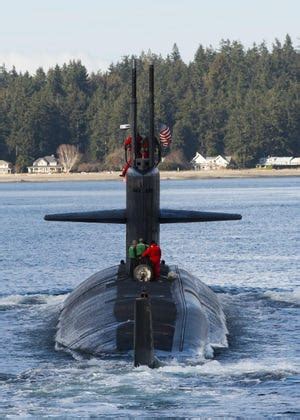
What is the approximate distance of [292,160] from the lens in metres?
188

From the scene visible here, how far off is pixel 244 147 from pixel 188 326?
15957cm

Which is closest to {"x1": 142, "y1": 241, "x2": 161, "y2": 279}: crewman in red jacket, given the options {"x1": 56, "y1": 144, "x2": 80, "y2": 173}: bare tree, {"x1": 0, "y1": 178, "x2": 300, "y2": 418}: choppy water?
{"x1": 0, "y1": 178, "x2": 300, "y2": 418}: choppy water

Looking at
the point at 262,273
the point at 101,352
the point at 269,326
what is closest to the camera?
the point at 101,352

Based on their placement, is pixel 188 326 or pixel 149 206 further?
pixel 149 206

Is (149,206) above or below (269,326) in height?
above

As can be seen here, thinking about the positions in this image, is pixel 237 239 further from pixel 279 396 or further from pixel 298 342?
pixel 279 396

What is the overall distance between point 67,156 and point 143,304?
7004 inches

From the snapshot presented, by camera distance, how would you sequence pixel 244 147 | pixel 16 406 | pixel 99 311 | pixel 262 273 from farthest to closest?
pixel 244 147 < pixel 262 273 < pixel 99 311 < pixel 16 406

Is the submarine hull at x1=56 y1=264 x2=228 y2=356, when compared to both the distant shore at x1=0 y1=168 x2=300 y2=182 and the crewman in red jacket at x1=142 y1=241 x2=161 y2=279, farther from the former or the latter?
the distant shore at x1=0 y1=168 x2=300 y2=182

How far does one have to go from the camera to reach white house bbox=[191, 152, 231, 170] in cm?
18966

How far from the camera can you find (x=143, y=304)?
68.5 feet

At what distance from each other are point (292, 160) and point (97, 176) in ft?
100

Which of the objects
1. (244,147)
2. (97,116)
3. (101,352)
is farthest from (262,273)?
(97,116)

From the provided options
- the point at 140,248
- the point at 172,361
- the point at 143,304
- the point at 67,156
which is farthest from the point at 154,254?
the point at 67,156
